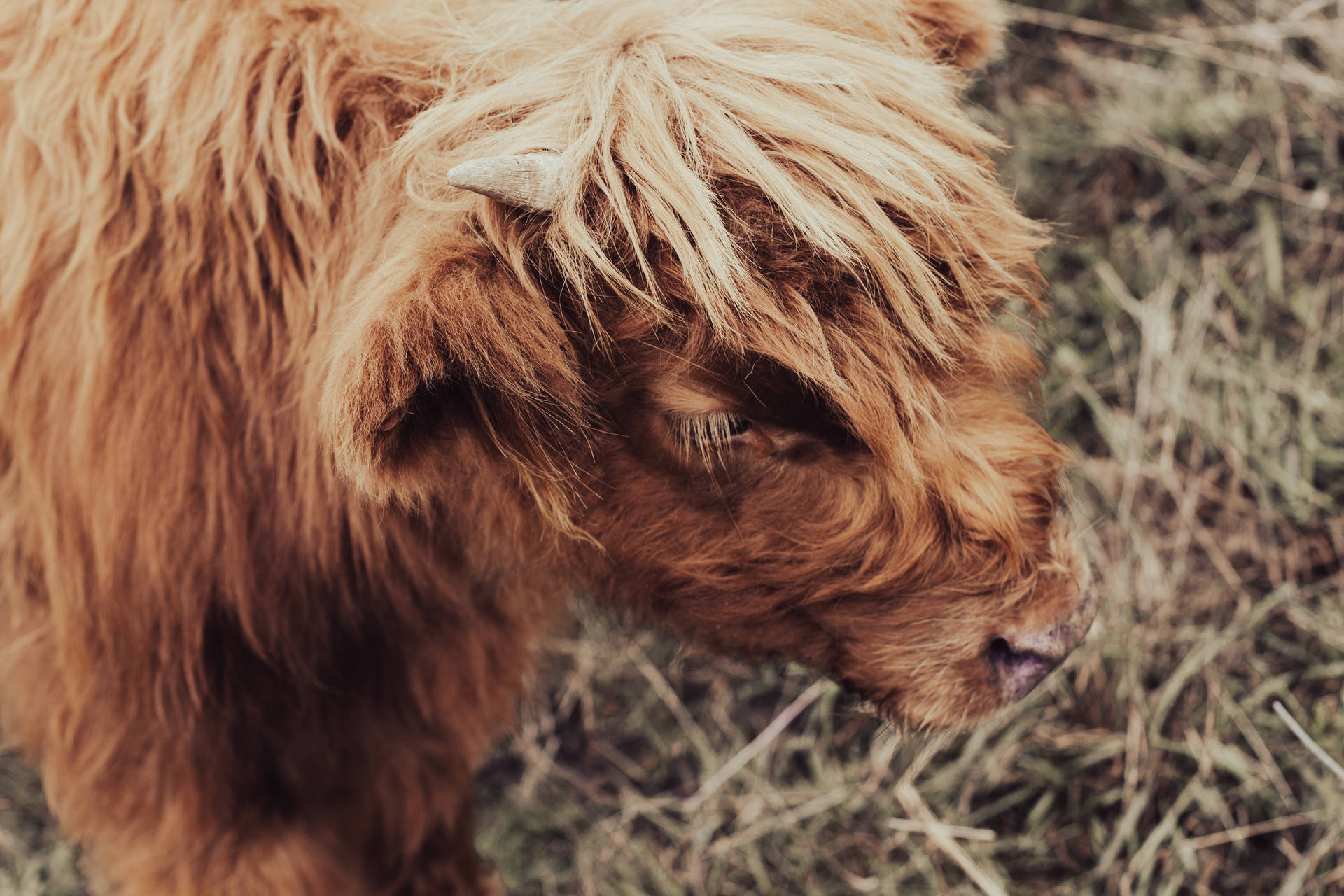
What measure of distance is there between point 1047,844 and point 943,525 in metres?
1.41

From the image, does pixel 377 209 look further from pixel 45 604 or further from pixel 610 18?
pixel 45 604

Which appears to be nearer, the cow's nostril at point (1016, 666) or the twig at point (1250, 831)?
the cow's nostril at point (1016, 666)

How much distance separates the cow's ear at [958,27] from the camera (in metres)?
1.65

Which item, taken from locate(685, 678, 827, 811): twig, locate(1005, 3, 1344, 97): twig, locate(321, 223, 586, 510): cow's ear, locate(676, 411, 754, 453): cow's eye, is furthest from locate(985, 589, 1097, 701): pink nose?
locate(1005, 3, 1344, 97): twig

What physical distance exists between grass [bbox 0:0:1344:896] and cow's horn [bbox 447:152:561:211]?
1.45 m

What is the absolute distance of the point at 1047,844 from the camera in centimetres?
251

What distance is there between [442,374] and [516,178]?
225mm

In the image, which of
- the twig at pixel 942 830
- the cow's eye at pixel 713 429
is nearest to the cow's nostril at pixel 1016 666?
the cow's eye at pixel 713 429

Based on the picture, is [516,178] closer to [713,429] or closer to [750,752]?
[713,429]

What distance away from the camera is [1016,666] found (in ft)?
5.10

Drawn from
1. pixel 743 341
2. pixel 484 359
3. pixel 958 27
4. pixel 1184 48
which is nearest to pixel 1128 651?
pixel 958 27

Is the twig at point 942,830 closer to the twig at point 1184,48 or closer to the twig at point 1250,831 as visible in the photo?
the twig at point 1250,831

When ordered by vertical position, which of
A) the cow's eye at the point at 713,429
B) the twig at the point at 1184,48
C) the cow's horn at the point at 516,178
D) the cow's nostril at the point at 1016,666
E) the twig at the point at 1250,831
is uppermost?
the cow's horn at the point at 516,178

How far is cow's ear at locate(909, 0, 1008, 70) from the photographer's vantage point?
1.65 meters
